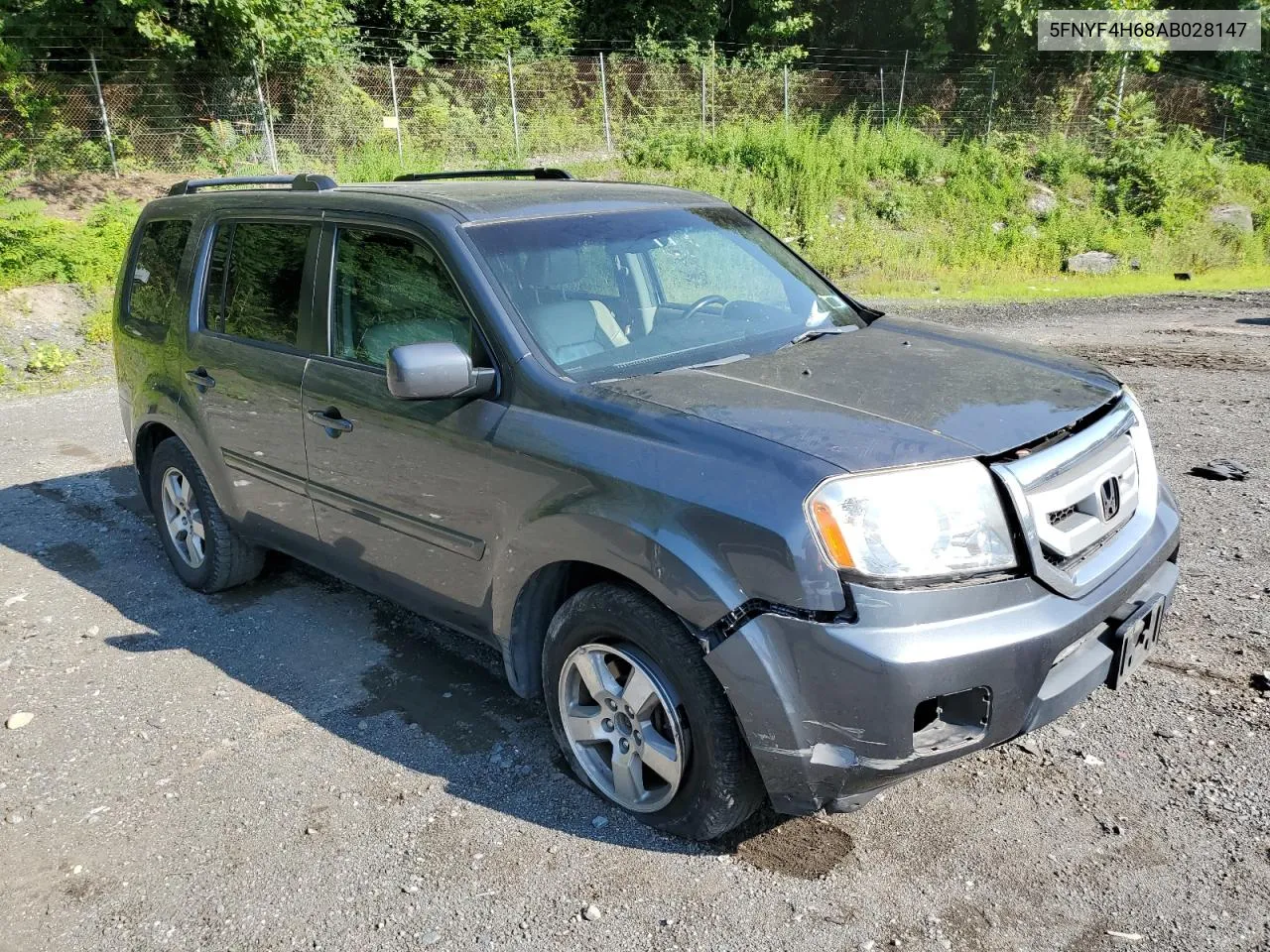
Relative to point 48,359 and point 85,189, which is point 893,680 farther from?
point 85,189

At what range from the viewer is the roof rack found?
441cm

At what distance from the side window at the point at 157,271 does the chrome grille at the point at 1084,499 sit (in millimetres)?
4050

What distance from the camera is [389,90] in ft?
68.5

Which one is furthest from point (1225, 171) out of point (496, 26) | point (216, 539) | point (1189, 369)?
point (216, 539)

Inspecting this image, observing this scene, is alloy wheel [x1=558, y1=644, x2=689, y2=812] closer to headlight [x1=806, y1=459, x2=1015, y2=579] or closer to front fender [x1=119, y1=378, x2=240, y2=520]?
headlight [x1=806, y1=459, x2=1015, y2=579]

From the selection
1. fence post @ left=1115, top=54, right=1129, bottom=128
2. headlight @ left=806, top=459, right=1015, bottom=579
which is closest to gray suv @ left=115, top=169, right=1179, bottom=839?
headlight @ left=806, top=459, right=1015, bottom=579

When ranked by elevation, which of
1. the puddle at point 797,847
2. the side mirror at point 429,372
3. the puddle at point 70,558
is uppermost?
the side mirror at point 429,372

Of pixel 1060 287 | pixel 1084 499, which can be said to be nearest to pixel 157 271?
pixel 1084 499

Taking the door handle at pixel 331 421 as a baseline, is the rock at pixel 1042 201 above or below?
below

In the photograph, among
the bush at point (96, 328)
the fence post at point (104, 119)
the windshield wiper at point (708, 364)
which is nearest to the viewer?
the windshield wiper at point (708, 364)

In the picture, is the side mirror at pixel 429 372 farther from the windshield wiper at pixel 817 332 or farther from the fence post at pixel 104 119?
the fence post at pixel 104 119

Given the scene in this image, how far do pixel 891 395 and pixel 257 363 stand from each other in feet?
8.72

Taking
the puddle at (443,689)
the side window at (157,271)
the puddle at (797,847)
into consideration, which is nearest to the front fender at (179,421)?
the side window at (157,271)

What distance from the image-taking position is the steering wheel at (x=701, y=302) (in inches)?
152
